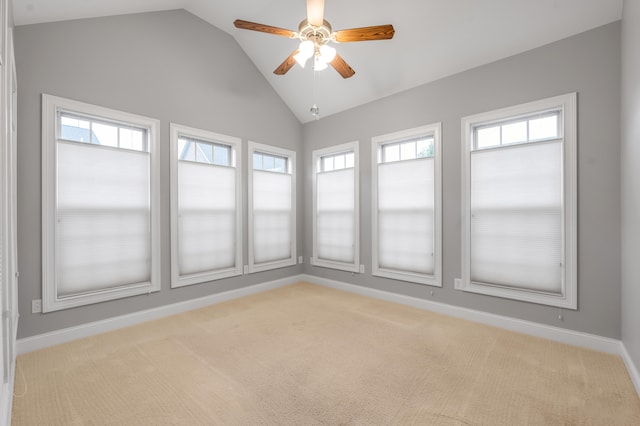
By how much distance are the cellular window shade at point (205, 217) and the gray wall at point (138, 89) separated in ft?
0.69

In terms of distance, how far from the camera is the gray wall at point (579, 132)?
2543 mm

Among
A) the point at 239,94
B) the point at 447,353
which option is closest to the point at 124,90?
the point at 239,94

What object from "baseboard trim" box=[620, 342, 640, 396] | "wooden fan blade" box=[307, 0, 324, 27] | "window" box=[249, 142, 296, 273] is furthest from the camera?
"window" box=[249, 142, 296, 273]

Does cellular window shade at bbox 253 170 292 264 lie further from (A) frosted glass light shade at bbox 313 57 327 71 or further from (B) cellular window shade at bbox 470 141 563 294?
(B) cellular window shade at bbox 470 141 563 294

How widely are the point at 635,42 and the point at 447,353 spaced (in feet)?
8.91

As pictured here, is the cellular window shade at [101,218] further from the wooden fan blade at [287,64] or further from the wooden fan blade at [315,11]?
the wooden fan blade at [315,11]

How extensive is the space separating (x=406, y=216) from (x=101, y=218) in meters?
3.55

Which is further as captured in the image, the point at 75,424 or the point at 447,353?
the point at 447,353

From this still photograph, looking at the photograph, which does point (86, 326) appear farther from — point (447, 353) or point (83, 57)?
point (447, 353)

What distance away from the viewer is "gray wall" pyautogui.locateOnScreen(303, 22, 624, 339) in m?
2.54

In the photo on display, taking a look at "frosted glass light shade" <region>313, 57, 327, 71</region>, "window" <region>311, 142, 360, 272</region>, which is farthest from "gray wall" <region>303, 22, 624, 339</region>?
"frosted glass light shade" <region>313, 57, 327, 71</region>

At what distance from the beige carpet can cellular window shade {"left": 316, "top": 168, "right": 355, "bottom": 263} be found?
159 centimetres

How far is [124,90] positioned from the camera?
123 inches

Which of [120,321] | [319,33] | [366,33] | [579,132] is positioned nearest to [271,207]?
[120,321]
